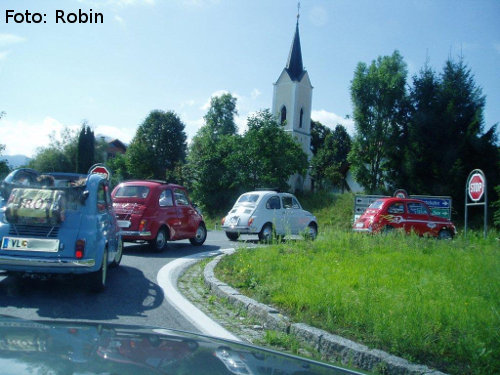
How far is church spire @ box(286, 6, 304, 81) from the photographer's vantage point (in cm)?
6206

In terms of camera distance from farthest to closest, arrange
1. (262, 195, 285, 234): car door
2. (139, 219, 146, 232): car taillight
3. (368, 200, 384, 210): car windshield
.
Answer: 1. (368, 200, 384, 210): car windshield
2. (262, 195, 285, 234): car door
3. (139, 219, 146, 232): car taillight

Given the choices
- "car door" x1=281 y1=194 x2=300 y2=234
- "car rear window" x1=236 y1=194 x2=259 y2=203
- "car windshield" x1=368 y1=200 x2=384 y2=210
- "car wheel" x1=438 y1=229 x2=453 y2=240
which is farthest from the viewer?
"car wheel" x1=438 y1=229 x2=453 y2=240

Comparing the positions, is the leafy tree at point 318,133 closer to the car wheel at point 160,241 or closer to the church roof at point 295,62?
the church roof at point 295,62

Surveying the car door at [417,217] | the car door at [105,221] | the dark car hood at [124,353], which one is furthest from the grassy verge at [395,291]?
the car door at [417,217]

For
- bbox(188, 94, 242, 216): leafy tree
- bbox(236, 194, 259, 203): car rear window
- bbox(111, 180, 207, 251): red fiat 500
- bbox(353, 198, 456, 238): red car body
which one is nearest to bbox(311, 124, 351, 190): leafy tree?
bbox(188, 94, 242, 216): leafy tree

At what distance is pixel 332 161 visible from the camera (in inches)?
2579

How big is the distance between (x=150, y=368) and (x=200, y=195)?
37553mm

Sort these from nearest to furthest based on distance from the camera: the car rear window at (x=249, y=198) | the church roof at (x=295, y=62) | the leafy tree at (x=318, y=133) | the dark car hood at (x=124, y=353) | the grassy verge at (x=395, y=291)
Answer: the dark car hood at (x=124, y=353) → the grassy verge at (x=395, y=291) → the car rear window at (x=249, y=198) → the church roof at (x=295, y=62) → the leafy tree at (x=318, y=133)

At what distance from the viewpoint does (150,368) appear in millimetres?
2152

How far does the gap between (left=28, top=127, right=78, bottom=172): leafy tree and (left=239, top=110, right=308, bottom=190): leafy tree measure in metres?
39.2

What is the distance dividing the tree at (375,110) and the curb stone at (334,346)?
102ft

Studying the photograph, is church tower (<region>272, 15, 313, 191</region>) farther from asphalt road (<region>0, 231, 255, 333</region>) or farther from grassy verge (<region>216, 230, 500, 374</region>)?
asphalt road (<region>0, 231, 255, 333</region>)

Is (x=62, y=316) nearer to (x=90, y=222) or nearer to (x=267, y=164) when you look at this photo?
(x=90, y=222)

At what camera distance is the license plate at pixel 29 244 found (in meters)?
6.50
